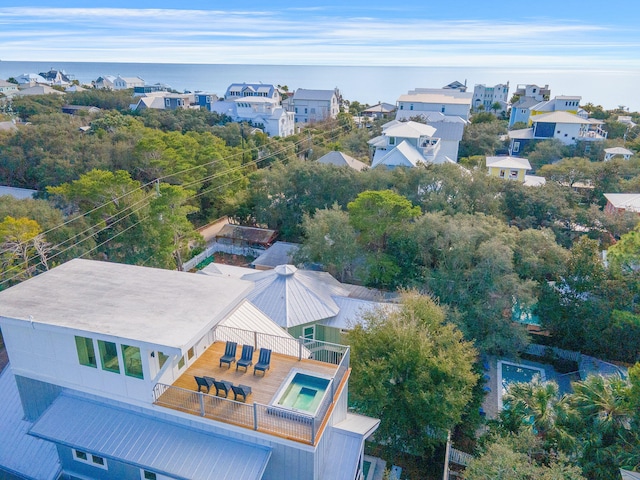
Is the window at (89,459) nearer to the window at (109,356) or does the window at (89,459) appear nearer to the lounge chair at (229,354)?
the window at (109,356)

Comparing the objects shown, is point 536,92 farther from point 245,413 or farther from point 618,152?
point 245,413

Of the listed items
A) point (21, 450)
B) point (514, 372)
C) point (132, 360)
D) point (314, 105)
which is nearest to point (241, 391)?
point (132, 360)

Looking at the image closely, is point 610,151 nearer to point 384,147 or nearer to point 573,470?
point 384,147

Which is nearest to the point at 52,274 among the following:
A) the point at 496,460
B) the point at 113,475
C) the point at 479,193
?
the point at 113,475

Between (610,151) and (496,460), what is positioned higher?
(610,151)

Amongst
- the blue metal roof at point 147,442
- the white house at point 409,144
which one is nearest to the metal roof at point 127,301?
the blue metal roof at point 147,442

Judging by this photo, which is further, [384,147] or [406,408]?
[384,147]

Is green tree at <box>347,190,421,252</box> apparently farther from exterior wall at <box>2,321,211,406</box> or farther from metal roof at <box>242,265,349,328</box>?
exterior wall at <box>2,321,211,406</box>
